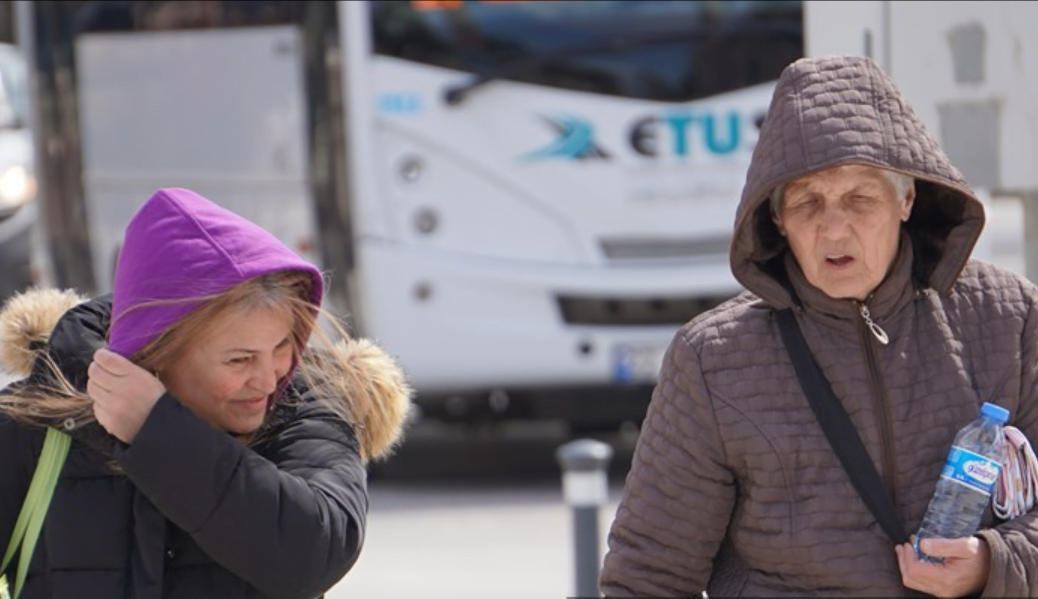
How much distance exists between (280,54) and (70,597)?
269 inches

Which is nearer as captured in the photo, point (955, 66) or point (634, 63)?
point (955, 66)

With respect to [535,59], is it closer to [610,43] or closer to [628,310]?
[610,43]

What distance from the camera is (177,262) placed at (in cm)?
317

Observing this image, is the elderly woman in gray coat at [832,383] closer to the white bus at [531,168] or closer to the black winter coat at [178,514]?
the black winter coat at [178,514]

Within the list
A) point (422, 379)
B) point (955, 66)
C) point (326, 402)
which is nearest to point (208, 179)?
point (422, 379)

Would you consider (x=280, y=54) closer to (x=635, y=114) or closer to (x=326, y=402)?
(x=635, y=114)

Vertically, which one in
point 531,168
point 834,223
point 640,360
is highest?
point 834,223

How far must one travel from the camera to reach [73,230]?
33.2ft

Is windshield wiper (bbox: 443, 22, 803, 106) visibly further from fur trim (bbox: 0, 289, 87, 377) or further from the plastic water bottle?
the plastic water bottle

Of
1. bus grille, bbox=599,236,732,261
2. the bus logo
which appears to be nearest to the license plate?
bus grille, bbox=599,236,732,261

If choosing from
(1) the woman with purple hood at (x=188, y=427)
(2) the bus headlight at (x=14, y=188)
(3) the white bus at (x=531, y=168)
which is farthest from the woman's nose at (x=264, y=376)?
(2) the bus headlight at (x=14, y=188)

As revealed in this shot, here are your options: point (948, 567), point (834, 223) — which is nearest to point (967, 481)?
point (948, 567)

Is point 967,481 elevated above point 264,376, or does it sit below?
below

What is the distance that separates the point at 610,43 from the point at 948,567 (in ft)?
21.9
